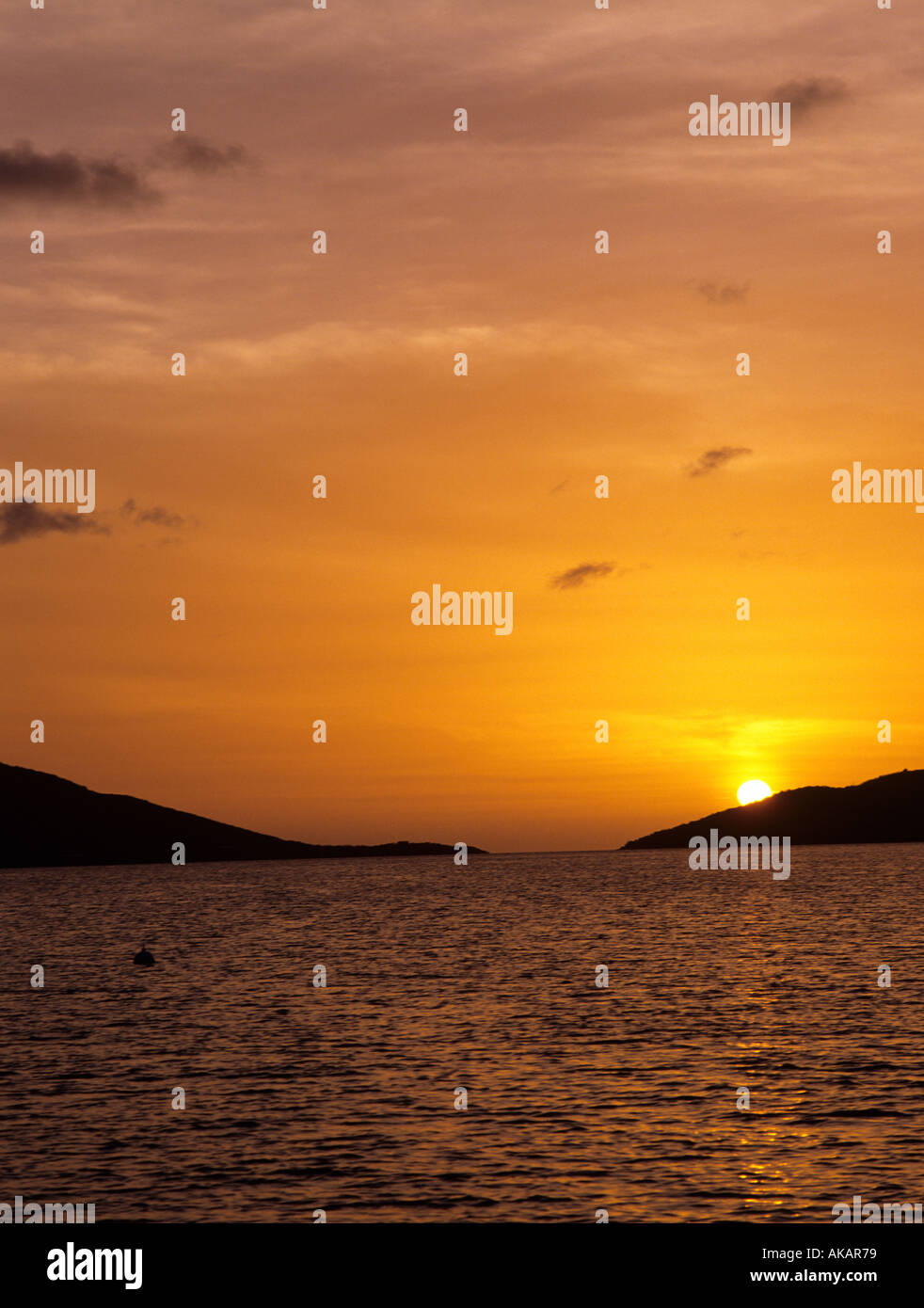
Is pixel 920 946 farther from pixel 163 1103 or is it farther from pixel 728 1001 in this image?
pixel 163 1103

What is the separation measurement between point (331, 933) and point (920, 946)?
67452mm

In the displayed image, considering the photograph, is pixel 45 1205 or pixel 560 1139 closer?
pixel 45 1205

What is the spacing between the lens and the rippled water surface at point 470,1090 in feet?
120

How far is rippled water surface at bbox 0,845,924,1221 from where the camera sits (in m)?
36.5

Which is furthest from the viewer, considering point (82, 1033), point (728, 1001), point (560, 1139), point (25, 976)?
point (25, 976)

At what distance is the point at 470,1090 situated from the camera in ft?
166
